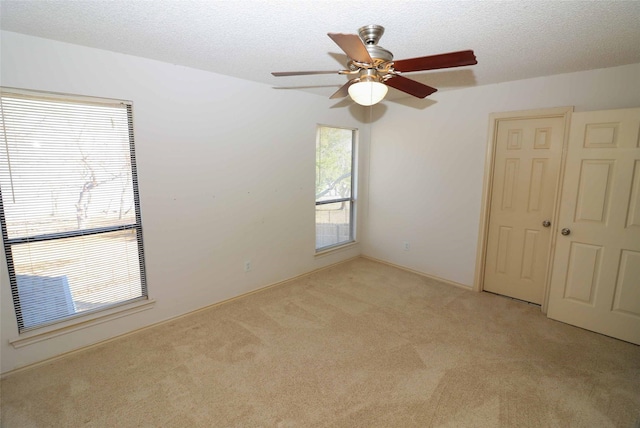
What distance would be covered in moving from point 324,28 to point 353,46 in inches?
21.6

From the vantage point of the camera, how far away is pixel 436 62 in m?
1.65

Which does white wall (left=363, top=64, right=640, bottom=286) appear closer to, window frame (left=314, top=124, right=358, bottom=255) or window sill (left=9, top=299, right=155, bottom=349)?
window frame (left=314, top=124, right=358, bottom=255)

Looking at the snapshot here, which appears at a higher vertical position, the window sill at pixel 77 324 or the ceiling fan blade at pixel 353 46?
the ceiling fan blade at pixel 353 46

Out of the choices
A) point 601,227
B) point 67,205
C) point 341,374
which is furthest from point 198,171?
point 601,227

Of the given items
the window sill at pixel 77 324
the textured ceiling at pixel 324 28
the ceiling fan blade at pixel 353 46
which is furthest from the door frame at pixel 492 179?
the window sill at pixel 77 324

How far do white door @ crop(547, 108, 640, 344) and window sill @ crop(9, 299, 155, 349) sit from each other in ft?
12.9

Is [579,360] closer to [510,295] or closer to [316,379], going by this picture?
[510,295]

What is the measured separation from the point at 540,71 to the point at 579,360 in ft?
8.14

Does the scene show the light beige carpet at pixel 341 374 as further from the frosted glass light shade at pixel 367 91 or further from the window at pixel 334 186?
the frosted glass light shade at pixel 367 91

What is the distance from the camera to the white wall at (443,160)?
2.87 meters

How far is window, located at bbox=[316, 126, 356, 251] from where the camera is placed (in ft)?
13.8

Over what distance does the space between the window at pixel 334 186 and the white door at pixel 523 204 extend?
1923 mm

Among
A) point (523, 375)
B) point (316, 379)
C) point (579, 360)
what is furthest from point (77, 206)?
point (579, 360)

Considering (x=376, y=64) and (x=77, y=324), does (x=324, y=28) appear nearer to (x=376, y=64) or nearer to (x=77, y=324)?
(x=376, y=64)
